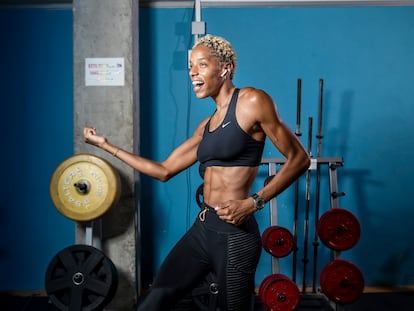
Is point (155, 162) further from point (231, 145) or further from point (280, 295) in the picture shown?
point (280, 295)

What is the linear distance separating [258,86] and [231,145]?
162 cm

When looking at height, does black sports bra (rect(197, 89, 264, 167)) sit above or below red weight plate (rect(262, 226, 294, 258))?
above

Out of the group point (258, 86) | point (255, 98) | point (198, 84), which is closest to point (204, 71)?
point (198, 84)

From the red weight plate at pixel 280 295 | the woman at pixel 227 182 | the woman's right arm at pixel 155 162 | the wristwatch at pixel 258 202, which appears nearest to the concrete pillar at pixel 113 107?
the woman's right arm at pixel 155 162

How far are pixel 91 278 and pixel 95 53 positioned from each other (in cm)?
145

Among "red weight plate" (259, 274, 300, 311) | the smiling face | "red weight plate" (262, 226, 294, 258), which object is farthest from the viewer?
"red weight plate" (262, 226, 294, 258)

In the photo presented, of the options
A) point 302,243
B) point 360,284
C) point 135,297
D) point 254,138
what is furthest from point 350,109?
point 135,297

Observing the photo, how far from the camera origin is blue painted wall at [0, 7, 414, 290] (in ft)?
9.64

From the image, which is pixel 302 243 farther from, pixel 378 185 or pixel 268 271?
pixel 378 185

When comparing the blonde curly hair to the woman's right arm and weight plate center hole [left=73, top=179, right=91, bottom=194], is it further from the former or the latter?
weight plate center hole [left=73, top=179, right=91, bottom=194]

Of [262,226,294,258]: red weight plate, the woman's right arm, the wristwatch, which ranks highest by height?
the woman's right arm

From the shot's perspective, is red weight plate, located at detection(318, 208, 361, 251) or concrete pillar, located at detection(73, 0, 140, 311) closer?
red weight plate, located at detection(318, 208, 361, 251)

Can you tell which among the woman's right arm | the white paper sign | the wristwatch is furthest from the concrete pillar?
the wristwatch

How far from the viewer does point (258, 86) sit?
2.96 meters
